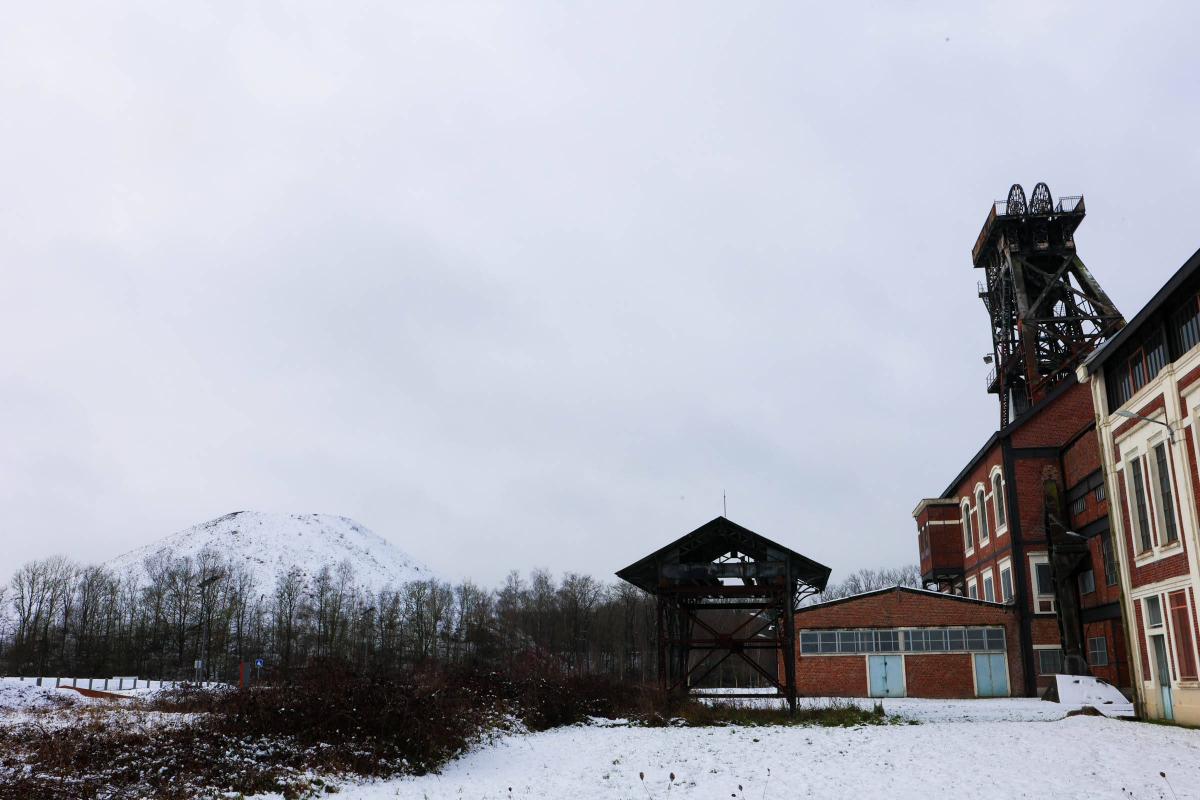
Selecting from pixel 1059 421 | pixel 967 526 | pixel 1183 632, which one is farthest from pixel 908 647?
pixel 1183 632

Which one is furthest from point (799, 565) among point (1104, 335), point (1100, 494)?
point (1104, 335)

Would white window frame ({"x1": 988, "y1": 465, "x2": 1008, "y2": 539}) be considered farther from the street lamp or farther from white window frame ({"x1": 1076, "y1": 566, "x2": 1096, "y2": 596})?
the street lamp

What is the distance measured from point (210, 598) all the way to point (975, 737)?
75.8 m

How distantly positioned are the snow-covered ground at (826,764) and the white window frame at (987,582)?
846 inches

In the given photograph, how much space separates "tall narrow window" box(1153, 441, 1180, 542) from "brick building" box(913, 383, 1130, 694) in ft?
33.8

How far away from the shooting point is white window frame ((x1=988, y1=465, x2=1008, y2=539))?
136 feet

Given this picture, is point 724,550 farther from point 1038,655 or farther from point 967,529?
point 967,529

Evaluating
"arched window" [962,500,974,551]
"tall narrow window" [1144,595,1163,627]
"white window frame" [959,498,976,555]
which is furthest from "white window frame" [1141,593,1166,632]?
"arched window" [962,500,974,551]

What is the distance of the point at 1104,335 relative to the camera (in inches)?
2050

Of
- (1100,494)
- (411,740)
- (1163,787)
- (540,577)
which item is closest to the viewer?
(1163,787)

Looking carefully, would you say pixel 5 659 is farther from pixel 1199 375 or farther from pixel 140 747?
pixel 1199 375

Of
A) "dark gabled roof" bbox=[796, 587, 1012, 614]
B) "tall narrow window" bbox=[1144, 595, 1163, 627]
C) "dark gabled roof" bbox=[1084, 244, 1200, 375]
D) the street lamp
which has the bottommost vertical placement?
"tall narrow window" bbox=[1144, 595, 1163, 627]

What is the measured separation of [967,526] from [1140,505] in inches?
965

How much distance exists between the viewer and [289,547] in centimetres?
15562
